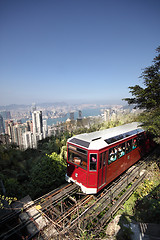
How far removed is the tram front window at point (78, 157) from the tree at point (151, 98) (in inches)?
181

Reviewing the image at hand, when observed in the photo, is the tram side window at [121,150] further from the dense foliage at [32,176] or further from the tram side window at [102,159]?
the dense foliage at [32,176]

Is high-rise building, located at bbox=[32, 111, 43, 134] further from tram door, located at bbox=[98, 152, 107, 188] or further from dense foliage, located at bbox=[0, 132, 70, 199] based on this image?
tram door, located at bbox=[98, 152, 107, 188]

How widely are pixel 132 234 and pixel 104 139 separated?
11.6ft

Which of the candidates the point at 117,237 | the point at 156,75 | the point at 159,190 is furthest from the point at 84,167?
the point at 156,75

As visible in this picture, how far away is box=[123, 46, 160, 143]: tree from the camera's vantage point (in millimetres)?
7777

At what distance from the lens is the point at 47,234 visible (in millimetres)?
4125

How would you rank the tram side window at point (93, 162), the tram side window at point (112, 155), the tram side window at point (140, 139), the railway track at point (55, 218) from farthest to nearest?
the tram side window at point (140, 139) → the tram side window at point (112, 155) → the tram side window at point (93, 162) → the railway track at point (55, 218)

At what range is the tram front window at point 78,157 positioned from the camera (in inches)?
232

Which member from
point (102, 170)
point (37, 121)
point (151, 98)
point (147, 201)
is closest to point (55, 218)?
point (102, 170)

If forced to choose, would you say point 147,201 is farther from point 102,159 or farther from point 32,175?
point 32,175

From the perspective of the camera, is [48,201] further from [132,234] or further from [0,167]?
[0,167]

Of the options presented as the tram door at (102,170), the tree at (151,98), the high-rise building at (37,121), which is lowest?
the high-rise building at (37,121)

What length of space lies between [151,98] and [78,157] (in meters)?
6.90

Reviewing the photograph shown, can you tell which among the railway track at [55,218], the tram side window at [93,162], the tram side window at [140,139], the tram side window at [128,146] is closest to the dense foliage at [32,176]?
the railway track at [55,218]
